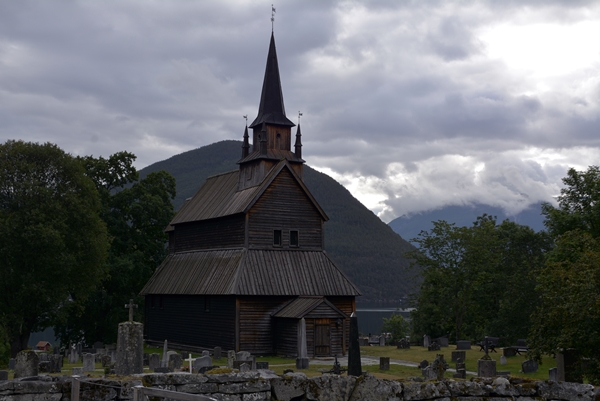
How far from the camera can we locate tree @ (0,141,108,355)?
136 feet

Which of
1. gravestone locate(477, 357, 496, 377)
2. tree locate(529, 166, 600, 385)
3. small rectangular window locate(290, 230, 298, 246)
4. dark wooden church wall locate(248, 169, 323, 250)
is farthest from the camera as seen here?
small rectangular window locate(290, 230, 298, 246)

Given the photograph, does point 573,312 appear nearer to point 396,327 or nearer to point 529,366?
point 529,366

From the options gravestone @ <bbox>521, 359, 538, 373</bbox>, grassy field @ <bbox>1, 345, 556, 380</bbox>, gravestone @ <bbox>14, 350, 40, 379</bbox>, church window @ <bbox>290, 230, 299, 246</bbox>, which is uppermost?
church window @ <bbox>290, 230, 299, 246</bbox>

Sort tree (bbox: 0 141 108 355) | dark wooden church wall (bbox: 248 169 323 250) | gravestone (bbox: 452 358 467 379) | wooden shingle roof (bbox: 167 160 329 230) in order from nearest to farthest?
gravestone (bbox: 452 358 467 379) < tree (bbox: 0 141 108 355) < dark wooden church wall (bbox: 248 169 323 250) < wooden shingle roof (bbox: 167 160 329 230)

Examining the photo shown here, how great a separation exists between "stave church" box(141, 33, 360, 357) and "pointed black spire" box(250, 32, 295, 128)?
2.9 inches

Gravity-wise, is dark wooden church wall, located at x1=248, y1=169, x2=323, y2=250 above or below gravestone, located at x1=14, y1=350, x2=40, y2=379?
above

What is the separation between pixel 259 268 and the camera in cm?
4031

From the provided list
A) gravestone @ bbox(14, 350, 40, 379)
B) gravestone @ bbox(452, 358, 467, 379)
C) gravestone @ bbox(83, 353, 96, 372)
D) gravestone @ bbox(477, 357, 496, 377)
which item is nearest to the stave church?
gravestone @ bbox(83, 353, 96, 372)

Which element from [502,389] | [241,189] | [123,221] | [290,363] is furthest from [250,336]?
[502,389]

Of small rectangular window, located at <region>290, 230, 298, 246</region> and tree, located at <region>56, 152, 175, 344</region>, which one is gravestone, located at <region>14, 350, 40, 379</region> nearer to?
small rectangular window, located at <region>290, 230, 298, 246</region>

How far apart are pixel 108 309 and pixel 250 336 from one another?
62.9 feet

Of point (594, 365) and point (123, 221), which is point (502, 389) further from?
point (123, 221)

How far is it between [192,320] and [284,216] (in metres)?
9.07

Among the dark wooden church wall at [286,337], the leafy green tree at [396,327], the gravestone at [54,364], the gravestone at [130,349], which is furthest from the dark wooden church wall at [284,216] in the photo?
the leafy green tree at [396,327]
